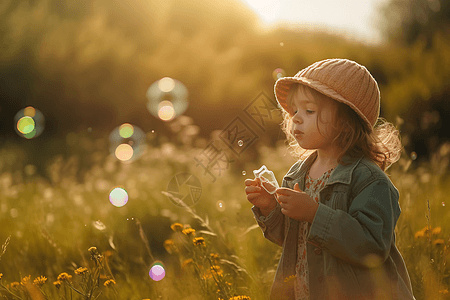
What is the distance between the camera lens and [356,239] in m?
1.40

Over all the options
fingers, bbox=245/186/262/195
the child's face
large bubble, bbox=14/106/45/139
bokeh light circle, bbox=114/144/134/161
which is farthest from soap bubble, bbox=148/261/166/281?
large bubble, bbox=14/106/45/139

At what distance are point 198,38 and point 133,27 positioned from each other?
5.23ft

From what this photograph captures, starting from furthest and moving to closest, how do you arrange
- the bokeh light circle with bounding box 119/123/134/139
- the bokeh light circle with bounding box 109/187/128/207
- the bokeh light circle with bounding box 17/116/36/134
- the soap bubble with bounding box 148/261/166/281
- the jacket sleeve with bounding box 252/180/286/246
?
1. the bokeh light circle with bounding box 17/116/36/134
2. the bokeh light circle with bounding box 119/123/134/139
3. the bokeh light circle with bounding box 109/187/128/207
4. the soap bubble with bounding box 148/261/166/281
5. the jacket sleeve with bounding box 252/180/286/246

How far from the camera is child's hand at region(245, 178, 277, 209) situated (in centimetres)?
172

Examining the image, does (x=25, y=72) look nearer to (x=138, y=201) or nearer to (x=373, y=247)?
(x=138, y=201)

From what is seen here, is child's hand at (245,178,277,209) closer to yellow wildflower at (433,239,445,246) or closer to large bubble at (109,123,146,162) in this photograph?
yellow wildflower at (433,239,445,246)

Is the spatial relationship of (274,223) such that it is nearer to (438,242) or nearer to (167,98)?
(438,242)

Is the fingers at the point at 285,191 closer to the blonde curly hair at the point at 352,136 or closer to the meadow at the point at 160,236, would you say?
the blonde curly hair at the point at 352,136

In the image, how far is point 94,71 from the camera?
852 centimetres

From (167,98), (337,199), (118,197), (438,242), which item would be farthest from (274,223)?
(167,98)

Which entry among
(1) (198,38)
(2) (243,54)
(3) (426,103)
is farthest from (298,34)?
(3) (426,103)

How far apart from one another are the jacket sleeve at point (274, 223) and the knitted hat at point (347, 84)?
61cm

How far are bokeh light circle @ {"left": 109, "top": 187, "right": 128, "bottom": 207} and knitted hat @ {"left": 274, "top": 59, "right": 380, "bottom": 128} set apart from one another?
9.81 ft

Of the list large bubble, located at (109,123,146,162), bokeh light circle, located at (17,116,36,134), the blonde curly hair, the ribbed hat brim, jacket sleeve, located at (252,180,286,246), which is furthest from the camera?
bokeh light circle, located at (17,116,36,134)
